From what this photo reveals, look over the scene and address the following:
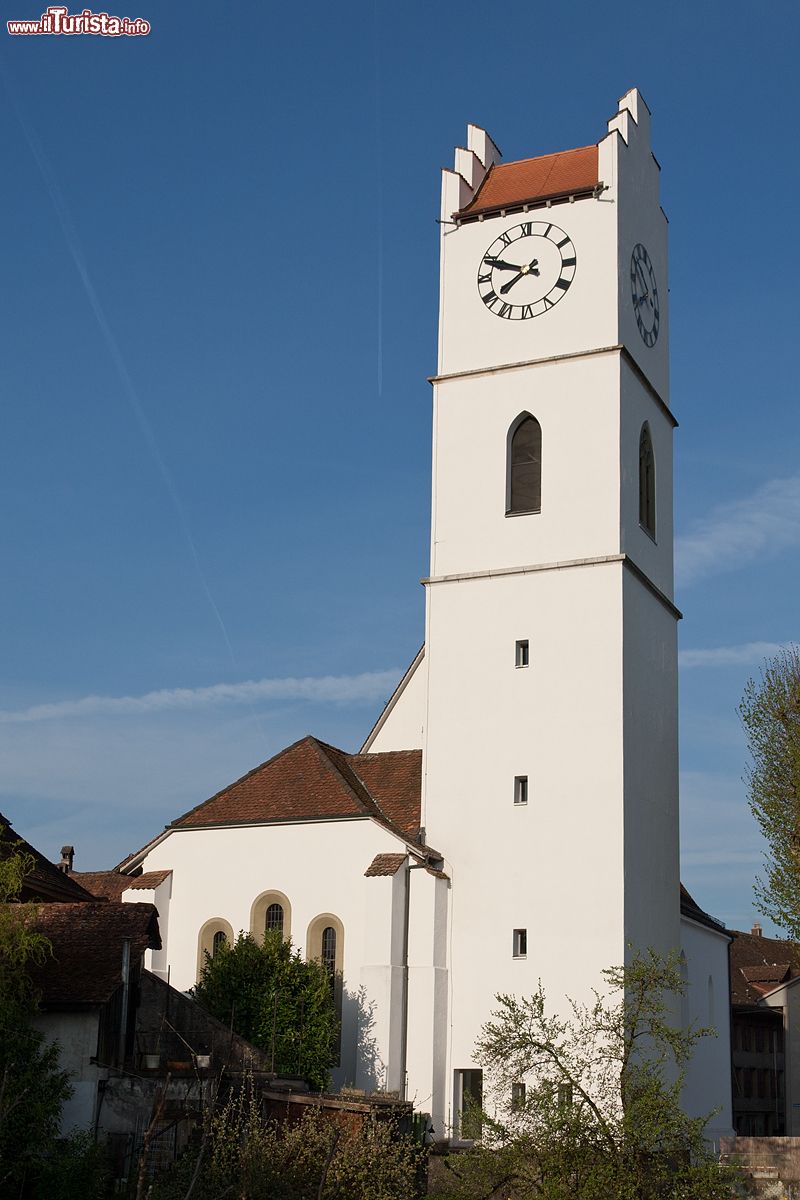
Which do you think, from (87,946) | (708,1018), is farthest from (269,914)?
(708,1018)

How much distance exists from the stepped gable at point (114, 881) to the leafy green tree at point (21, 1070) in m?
11.5

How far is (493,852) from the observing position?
112ft

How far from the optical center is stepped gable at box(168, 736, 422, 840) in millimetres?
35812

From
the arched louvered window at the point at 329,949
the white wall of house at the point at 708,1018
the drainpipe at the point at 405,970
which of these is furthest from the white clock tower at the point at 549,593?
the white wall of house at the point at 708,1018

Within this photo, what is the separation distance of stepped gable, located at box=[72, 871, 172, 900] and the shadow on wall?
240 inches

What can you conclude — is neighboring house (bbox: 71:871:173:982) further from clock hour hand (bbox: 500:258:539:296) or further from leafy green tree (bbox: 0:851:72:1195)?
clock hour hand (bbox: 500:258:539:296)

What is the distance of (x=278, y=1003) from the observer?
32375 millimetres

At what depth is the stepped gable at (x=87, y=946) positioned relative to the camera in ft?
85.7

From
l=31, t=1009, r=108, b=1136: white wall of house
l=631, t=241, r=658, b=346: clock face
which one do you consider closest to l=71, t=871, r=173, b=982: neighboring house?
l=31, t=1009, r=108, b=1136: white wall of house

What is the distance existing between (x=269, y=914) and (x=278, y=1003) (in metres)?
3.74

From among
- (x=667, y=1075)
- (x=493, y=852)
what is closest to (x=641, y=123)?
(x=493, y=852)

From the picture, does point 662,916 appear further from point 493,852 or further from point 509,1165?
point 509,1165

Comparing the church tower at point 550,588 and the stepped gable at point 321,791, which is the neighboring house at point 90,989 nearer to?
the stepped gable at point 321,791

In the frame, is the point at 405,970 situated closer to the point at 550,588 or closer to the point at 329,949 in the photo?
the point at 329,949
